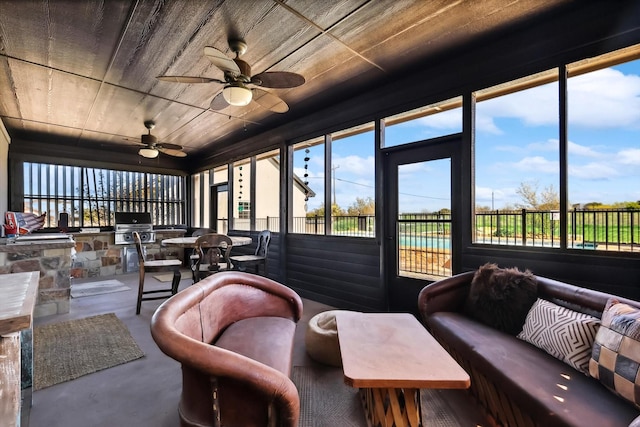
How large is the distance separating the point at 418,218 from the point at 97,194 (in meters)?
7.17

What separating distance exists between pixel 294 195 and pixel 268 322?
303cm

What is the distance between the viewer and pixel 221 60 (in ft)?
7.59

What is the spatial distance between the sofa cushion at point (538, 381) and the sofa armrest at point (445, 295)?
12.8 inches

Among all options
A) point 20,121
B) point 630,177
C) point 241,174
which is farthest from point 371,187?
point 20,121

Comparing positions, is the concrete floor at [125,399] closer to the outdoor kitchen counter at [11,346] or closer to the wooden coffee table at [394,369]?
the wooden coffee table at [394,369]

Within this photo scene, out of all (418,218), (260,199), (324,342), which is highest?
(260,199)

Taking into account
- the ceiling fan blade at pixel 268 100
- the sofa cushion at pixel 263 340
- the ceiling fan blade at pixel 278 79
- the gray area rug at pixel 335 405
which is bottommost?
the gray area rug at pixel 335 405

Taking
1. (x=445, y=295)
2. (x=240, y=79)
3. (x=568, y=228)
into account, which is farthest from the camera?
(x=240, y=79)

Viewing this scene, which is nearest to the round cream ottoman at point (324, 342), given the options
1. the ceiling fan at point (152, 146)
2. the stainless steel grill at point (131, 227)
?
the ceiling fan at point (152, 146)

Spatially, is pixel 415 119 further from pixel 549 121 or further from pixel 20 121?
pixel 20 121

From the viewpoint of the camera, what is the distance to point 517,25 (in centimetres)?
246

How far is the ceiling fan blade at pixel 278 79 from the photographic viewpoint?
2.48 m

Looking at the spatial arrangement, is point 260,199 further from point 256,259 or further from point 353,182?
point 353,182

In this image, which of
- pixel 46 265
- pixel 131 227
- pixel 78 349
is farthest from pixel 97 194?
pixel 78 349
